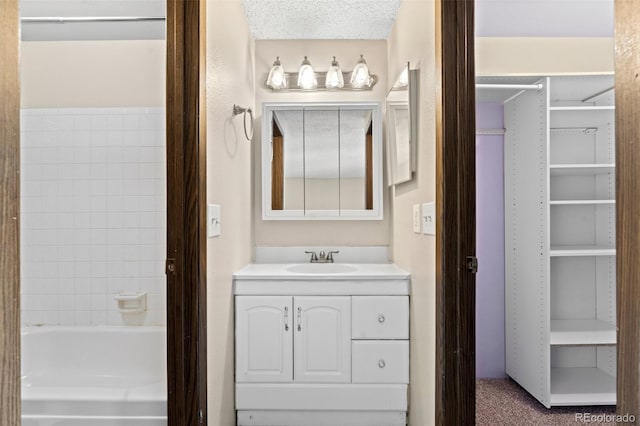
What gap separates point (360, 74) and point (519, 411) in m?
2.22

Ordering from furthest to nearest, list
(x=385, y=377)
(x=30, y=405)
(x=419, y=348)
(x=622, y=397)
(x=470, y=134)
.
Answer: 1. (x=385, y=377)
2. (x=419, y=348)
3. (x=30, y=405)
4. (x=470, y=134)
5. (x=622, y=397)

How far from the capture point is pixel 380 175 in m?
2.80

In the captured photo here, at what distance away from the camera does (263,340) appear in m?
2.17

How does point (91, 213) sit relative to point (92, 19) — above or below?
below

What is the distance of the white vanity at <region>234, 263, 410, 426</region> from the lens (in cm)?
215

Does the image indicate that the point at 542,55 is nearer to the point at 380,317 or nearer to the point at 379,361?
the point at 380,317

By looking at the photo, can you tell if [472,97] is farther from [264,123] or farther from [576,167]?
[264,123]

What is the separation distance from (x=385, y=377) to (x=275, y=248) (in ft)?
3.72

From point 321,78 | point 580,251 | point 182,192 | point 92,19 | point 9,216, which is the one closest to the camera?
point 9,216

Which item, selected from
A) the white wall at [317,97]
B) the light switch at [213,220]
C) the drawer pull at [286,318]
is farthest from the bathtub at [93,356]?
the light switch at [213,220]

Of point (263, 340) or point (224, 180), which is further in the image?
point (263, 340)

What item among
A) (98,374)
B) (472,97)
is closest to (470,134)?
(472,97)

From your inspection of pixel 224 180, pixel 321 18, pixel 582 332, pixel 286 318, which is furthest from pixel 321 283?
pixel 321 18

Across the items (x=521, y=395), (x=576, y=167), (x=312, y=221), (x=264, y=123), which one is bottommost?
(x=521, y=395)
